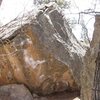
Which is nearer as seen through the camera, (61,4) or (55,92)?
(55,92)

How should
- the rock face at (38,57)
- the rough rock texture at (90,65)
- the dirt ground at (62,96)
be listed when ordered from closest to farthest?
the rough rock texture at (90,65) → the rock face at (38,57) → the dirt ground at (62,96)

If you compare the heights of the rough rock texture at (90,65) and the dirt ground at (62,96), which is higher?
the rough rock texture at (90,65)

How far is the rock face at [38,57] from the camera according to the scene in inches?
334

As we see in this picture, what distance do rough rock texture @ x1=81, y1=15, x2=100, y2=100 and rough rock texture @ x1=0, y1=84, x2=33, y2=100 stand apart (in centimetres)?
413

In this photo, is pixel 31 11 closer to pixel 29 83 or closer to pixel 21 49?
pixel 21 49

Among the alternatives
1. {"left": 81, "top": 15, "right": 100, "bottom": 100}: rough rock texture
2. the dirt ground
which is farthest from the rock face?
{"left": 81, "top": 15, "right": 100, "bottom": 100}: rough rock texture

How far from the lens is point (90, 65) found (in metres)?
4.59

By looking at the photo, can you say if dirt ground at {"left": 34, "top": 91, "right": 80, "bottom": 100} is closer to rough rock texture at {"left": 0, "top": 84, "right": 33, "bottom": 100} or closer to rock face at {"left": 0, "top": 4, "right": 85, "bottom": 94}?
rock face at {"left": 0, "top": 4, "right": 85, "bottom": 94}

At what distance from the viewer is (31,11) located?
934 cm

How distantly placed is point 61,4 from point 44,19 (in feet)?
6.37

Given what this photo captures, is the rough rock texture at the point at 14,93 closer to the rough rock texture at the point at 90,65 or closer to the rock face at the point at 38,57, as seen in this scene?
the rock face at the point at 38,57

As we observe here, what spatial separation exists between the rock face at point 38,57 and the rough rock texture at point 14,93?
186 millimetres

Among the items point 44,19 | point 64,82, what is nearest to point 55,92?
point 64,82

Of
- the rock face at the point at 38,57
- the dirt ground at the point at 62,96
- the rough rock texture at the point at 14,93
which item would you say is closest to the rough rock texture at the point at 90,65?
the rock face at the point at 38,57
